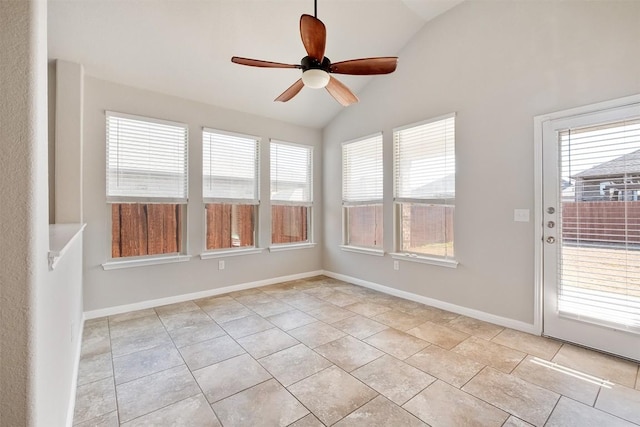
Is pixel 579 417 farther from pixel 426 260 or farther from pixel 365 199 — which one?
pixel 365 199

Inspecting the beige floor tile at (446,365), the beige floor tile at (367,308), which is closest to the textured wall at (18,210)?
the beige floor tile at (446,365)

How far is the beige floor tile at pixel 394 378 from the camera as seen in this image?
2029mm

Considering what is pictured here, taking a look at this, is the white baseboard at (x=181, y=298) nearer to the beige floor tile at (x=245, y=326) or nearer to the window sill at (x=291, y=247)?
the window sill at (x=291, y=247)

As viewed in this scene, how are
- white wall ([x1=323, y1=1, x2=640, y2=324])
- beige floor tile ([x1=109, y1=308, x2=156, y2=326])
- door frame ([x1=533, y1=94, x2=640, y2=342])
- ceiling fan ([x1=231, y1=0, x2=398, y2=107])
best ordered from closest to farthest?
1. ceiling fan ([x1=231, y1=0, x2=398, y2=107])
2. white wall ([x1=323, y1=1, x2=640, y2=324])
3. door frame ([x1=533, y1=94, x2=640, y2=342])
4. beige floor tile ([x1=109, y1=308, x2=156, y2=326])

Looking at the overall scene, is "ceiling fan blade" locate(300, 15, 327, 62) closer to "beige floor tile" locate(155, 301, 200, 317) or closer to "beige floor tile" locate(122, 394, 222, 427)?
"beige floor tile" locate(122, 394, 222, 427)

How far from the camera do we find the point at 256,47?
346cm

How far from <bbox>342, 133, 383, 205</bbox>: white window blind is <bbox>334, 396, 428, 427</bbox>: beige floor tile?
300 centimetres

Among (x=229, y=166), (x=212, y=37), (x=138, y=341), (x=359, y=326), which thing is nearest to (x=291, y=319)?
(x=359, y=326)

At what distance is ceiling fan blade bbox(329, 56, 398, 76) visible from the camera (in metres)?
2.28

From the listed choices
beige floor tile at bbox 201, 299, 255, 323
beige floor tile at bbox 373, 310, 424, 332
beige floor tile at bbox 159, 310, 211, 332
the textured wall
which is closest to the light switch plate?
beige floor tile at bbox 373, 310, 424, 332

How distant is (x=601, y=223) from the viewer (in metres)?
2.55

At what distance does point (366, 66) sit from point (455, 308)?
2903mm

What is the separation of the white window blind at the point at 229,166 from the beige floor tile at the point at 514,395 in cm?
365

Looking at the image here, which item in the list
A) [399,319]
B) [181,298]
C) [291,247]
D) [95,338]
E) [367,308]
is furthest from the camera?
[291,247]
